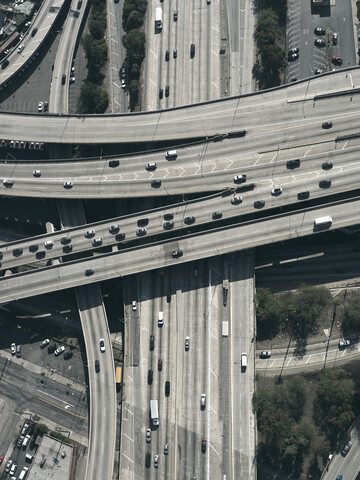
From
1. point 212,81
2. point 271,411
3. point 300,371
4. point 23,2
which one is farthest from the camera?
point 23,2

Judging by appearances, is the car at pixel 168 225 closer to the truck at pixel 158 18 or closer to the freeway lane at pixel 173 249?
the freeway lane at pixel 173 249

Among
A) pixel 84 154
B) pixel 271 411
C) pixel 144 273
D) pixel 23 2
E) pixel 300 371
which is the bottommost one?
pixel 271 411

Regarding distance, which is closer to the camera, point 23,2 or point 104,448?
point 104,448

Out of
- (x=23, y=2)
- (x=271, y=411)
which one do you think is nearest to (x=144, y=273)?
(x=271, y=411)

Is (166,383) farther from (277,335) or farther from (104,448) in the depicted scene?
(277,335)

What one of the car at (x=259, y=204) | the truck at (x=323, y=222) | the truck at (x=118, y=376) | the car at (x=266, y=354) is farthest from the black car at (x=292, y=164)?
the truck at (x=118, y=376)

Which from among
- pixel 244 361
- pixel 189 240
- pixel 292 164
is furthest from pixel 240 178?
pixel 244 361
